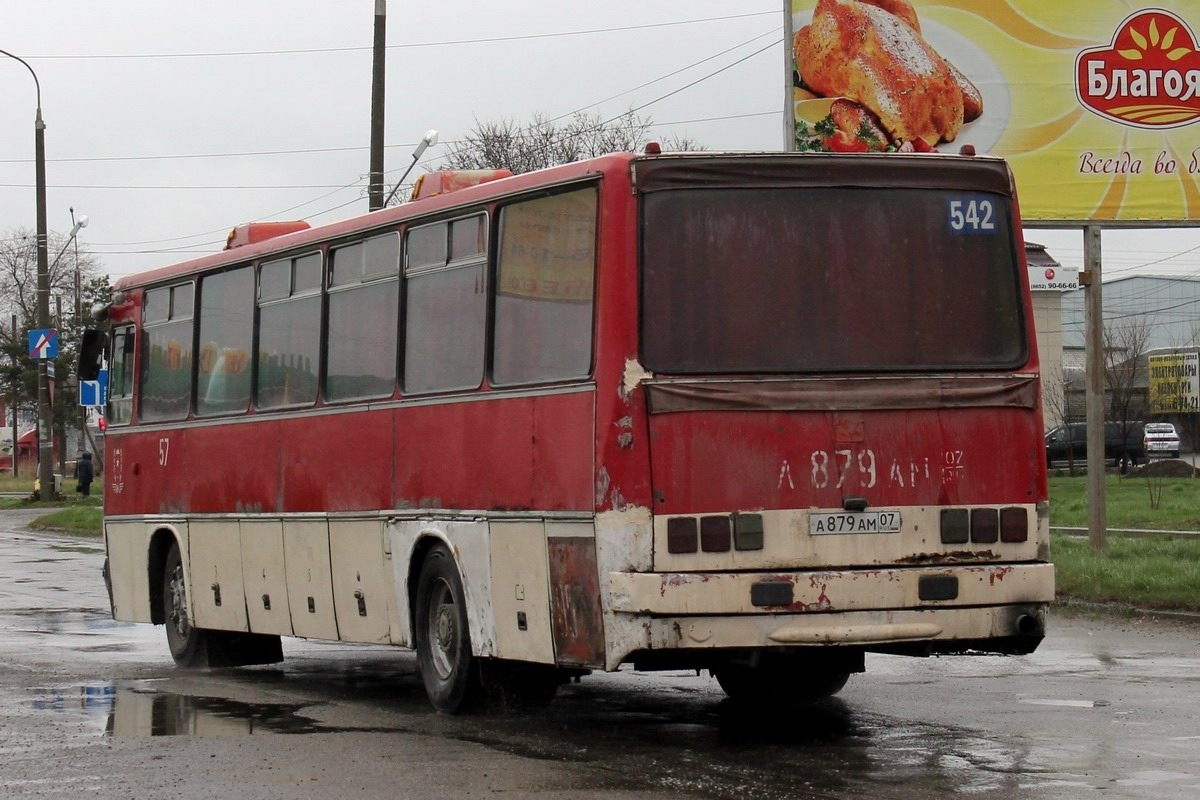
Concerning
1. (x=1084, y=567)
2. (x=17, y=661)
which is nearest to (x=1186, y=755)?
(x=17, y=661)

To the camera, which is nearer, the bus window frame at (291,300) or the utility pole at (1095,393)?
the bus window frame at (291,300)

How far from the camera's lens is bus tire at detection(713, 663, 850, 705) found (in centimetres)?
1168

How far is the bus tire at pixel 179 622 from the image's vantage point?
1489cm

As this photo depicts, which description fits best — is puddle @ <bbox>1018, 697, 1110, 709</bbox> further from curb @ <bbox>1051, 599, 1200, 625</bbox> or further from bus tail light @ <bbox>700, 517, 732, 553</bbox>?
curb @ <bbox>1051, 599, 1200, 625</bbox>

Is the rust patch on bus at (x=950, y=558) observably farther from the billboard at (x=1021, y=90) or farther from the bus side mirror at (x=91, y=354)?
the billboard at (x=1021, y=90)

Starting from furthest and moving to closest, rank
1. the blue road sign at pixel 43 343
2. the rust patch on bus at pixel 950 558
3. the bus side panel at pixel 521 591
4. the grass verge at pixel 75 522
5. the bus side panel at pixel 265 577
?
the blue road sign at pixel 43 343 → the grass verge at pixel 75 522 → the bus side panel at pixel 265 577 → the bus side panel at pixel 521 591 → the rust patch on bus at pixel 950 558

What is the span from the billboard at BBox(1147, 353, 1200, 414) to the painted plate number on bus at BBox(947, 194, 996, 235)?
7508cm

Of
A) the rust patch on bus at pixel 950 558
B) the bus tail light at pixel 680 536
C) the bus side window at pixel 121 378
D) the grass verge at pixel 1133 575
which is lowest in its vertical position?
the grass verge at pixel 1133 575

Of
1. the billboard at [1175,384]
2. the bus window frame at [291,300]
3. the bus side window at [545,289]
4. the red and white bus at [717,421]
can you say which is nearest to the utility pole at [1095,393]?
the bus window frame at [291,300]

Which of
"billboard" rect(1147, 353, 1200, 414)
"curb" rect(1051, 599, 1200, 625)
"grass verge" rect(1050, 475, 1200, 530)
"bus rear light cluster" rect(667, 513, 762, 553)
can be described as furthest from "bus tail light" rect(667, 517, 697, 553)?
"billboard" rect(1147, 353, 1200, 414)

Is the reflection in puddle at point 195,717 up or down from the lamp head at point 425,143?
down

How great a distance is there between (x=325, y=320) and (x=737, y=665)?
4110 mm

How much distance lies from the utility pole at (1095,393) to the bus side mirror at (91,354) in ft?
35.8

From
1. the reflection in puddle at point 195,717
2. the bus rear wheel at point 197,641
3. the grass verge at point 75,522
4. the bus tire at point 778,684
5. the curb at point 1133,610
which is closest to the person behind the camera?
the reflection in puddle at point 195,717
